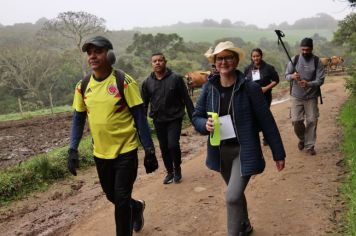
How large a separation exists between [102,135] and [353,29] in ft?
45.9

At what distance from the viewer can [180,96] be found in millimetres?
6973

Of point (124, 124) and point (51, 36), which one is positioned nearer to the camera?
point (124, 124)

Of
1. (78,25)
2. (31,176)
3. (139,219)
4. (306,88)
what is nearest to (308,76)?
(306,88)

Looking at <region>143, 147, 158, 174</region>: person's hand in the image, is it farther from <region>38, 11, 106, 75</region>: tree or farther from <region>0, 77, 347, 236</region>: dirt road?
<region>38, 11, 106, 75</region>: tree

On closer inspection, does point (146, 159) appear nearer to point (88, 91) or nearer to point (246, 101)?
point (88, 91)

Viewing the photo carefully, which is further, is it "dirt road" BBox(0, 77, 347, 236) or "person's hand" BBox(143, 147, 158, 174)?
"dirt road" BBox(0, 77, 347, 236)

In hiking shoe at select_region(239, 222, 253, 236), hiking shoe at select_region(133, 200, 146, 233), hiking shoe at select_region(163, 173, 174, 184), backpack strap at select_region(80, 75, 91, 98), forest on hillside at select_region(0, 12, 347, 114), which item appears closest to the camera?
backpack strap at select_region(80, 75, 91, 98)

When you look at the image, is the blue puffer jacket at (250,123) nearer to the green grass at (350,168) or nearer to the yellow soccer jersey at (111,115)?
the yellow soccer jersey at (111,115)

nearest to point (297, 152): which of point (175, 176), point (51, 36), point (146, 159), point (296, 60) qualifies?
point (296, 60)

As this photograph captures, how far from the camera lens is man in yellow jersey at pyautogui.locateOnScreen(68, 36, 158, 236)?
13.6ft

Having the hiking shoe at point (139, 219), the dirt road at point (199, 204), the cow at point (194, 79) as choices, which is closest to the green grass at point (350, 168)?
the dirt road at point (199, 204)

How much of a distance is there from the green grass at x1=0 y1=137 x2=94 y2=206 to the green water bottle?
15.0 feet

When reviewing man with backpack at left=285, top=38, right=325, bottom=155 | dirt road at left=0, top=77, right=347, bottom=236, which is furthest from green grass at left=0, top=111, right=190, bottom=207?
man with backpack at left=285, top=38, right=325, bottom=155

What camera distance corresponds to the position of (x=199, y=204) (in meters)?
6.00
